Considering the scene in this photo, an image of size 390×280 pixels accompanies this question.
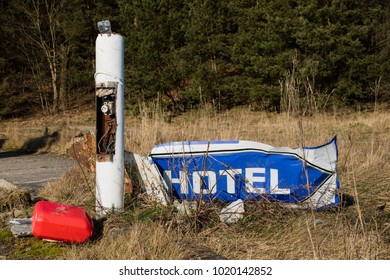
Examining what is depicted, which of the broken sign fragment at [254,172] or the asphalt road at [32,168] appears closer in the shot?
the broken sign fragment at [254,172]

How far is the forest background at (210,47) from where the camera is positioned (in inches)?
964

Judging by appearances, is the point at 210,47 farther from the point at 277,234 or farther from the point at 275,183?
the point at 277,234

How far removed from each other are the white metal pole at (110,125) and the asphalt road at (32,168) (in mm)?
2359

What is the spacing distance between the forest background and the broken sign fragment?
641 inches

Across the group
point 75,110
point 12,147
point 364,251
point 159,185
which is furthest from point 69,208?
point 75,110

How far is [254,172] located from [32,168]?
18.2 feet

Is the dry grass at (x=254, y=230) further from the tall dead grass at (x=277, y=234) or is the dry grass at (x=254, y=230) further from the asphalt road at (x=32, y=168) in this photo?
the asphalt road at (x=32, y=168)

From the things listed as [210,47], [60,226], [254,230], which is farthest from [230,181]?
[210,47]

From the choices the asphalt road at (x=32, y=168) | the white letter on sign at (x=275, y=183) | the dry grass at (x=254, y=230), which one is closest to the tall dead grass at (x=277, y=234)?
the dry grass at (x=254, y=230)

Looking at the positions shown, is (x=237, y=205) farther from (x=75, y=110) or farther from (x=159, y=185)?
(x=75, y=110)

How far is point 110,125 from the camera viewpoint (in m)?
5.00

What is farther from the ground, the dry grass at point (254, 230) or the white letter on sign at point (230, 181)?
the white letter on sign at point (230, 181)

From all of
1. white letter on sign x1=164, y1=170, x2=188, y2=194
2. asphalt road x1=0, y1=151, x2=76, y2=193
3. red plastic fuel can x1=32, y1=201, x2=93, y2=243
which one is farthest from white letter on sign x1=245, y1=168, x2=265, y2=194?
asphalt road x1=0, y1=151, x2=76, y2=193

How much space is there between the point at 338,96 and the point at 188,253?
76.0 ft
